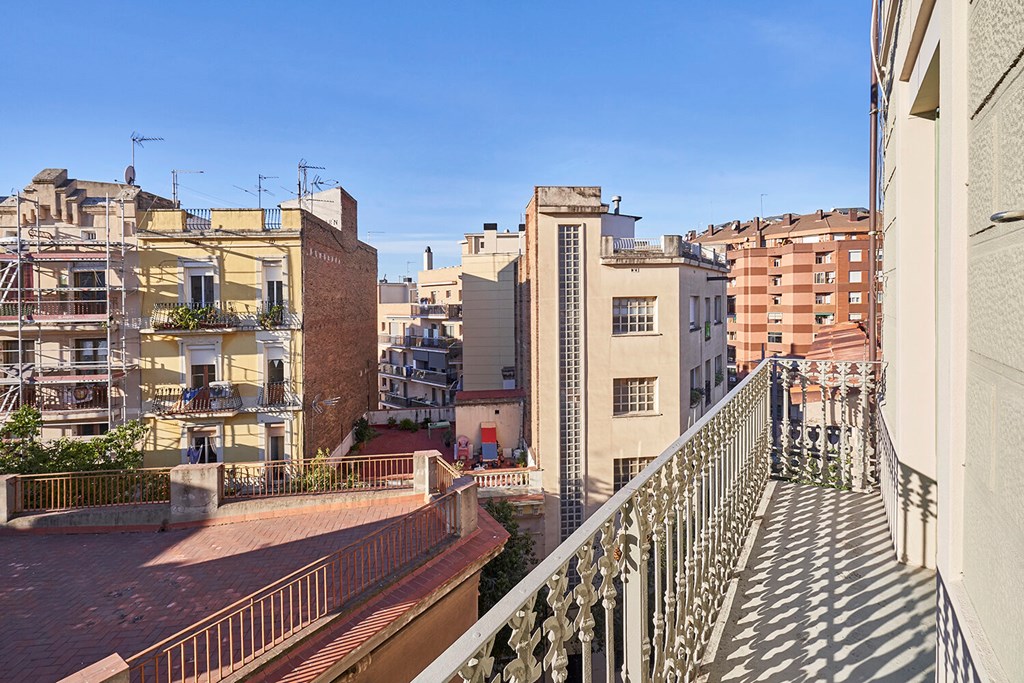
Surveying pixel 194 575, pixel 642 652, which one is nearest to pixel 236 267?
pixel 194 575

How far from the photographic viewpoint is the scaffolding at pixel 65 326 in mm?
19031

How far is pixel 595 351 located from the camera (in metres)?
18.5

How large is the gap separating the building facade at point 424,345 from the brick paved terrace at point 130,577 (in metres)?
27.9

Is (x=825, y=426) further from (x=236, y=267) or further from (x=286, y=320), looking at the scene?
(x=236, y=267)

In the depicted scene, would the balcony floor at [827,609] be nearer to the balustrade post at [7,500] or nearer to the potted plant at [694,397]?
the balustrade post at [7,500]

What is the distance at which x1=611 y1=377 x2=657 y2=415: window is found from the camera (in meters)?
18.8

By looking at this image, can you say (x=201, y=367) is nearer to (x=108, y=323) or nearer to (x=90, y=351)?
(x=108, y=323)

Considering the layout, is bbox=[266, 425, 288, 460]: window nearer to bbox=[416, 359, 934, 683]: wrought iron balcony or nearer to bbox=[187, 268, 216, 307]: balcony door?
bbox=[187, 268, 216, 307]: balcony door

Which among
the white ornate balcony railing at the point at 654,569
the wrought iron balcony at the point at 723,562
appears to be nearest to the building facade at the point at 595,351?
the wrought iron balcony at the point at 723,562

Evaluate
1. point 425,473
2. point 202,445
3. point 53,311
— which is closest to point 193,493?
point 425,473

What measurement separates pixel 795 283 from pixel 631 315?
132ft

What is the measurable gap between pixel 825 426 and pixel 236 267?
62.5 ft

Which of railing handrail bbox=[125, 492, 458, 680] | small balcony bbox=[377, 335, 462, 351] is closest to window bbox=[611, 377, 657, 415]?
railing handrail bbox=[125, 492, 458, 680]

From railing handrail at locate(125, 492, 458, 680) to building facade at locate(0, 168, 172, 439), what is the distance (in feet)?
48.2
